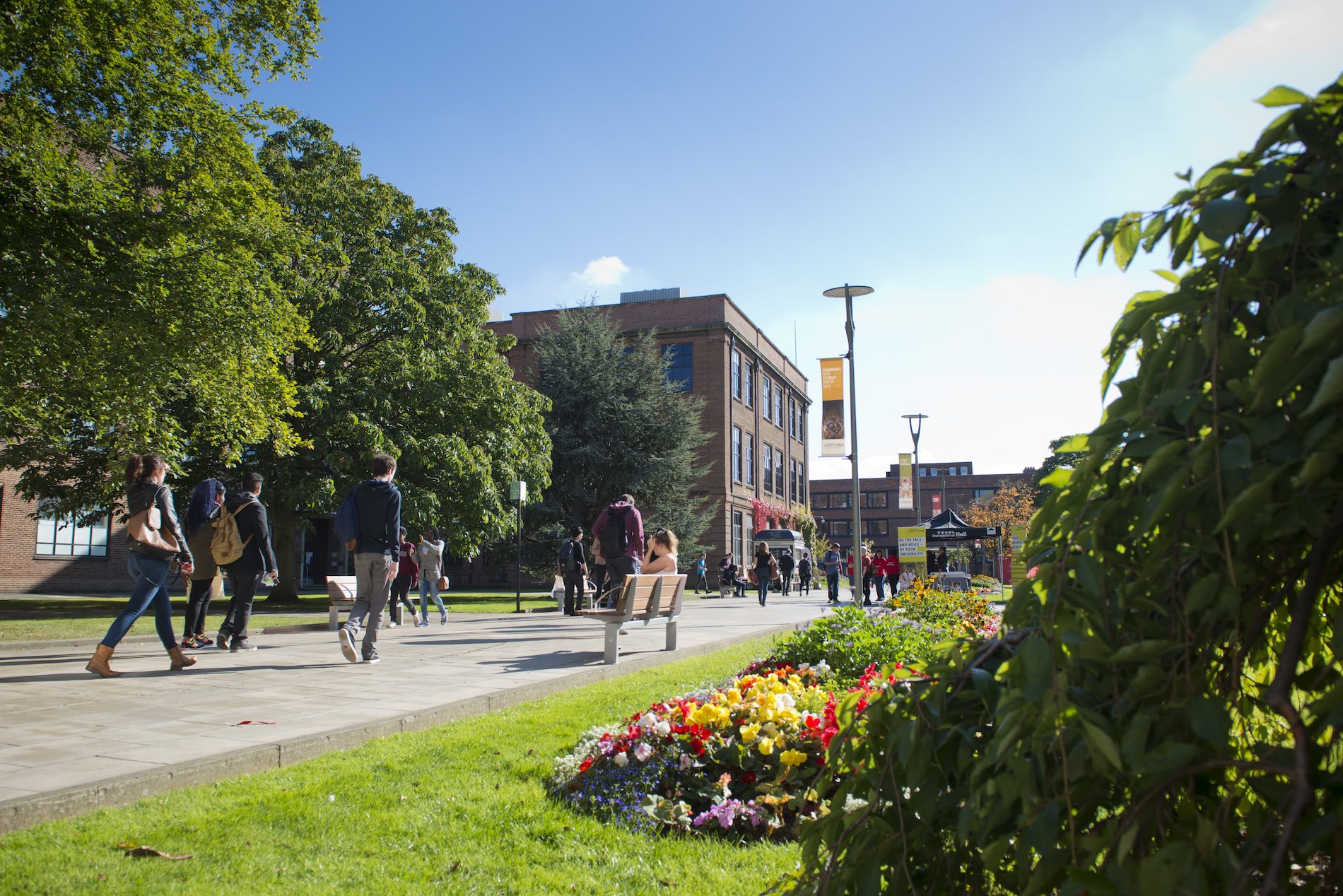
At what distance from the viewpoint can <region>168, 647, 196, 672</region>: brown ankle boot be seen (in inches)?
337

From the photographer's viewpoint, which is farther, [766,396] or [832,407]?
[766,396]

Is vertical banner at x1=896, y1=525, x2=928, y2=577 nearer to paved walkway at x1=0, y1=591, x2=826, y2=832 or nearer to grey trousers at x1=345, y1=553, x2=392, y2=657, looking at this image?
paved walkway at x1=0, y1=591, x2=826, y2=832

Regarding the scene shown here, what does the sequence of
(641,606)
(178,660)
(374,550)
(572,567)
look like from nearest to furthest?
(178,660) < (374,550) < (641,606) < (572,567)

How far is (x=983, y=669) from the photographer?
1.65 metres

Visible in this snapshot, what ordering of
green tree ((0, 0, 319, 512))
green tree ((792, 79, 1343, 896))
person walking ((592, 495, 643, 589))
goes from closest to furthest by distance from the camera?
green tree ((792, 79, 1343, 896)) < person walking ((592, 495, 643, 589)) < green tree ((0, 0, 319, 512))

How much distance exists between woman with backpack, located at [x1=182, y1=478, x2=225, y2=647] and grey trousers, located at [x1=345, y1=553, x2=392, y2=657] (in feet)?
6.99

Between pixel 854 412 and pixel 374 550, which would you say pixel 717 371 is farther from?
Answer: pixel 374 550

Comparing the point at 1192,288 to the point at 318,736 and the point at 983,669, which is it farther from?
the point at 318,736

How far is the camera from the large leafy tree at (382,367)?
75.8 feet

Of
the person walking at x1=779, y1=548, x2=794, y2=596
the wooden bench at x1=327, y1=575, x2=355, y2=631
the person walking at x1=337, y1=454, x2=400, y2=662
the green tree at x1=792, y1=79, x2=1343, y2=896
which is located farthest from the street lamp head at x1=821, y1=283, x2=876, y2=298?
the green tree at x1=792, y1=79, x2=1343, y2=896

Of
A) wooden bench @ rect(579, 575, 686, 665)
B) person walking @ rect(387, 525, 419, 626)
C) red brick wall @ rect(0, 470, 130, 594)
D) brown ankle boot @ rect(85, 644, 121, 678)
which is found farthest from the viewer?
red brick wall @ rect(0, 470, 130, 594)

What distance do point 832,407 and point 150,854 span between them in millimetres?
22035

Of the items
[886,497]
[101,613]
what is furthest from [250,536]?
[886,497]

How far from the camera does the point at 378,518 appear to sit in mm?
9531
